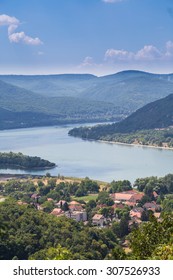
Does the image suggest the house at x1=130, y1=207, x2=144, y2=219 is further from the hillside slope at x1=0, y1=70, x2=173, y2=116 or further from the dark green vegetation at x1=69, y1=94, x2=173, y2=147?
the hillside slope at x1=0, y1=70, x2=173, y2=116

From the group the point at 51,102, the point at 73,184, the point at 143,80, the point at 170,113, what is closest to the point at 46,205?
the point at 73,184

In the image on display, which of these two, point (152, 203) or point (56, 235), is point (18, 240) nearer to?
point (56, 235)

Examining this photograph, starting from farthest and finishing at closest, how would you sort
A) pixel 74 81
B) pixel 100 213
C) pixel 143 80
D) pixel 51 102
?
pixel 74 81
pixel 143 80
pixel 51 102
pixel 100 213

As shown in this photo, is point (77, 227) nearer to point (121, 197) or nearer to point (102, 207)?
point (102, 207)

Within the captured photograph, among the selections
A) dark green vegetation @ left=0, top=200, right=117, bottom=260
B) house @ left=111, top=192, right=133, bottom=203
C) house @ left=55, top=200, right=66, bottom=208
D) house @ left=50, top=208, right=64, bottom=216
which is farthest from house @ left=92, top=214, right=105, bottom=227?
house @ left=111, top=192, right=133, bottom=203

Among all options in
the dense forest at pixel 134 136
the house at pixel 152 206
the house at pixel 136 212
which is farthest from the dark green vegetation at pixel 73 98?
the house at pixel 136 212
